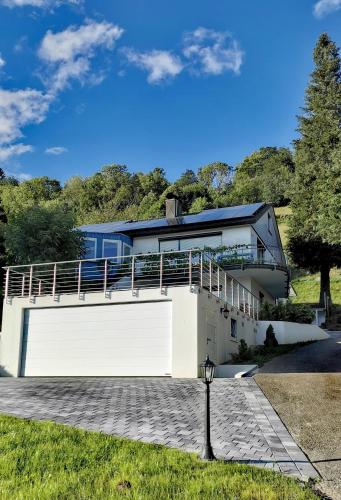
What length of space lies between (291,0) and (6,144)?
28.5 m

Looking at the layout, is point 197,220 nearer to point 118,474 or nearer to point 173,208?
point 173,208

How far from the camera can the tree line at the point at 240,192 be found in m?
23.6

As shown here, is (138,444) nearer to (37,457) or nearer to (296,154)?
(37,457)

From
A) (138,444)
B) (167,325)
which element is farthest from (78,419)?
(167,325)

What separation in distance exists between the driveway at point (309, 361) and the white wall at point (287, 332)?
129 centimetres

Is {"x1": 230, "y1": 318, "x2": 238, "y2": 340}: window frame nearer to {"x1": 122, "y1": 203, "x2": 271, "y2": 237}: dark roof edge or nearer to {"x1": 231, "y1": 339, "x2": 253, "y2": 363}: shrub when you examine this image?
{"x1": 231, "y1": 339, "x2": 253, "y2": 363}: shrub

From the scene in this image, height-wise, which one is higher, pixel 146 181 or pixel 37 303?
pixel 146 181

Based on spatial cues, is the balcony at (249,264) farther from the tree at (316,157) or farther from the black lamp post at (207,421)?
the black lamp post at (207,421)

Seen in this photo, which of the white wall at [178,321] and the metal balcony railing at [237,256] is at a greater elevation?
the metal balcony railing at [237,256]

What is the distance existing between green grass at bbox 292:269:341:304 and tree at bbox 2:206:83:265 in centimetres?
2894

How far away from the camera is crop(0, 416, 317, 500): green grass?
174 inches

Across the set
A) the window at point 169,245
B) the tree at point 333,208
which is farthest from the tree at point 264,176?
the tree at point 333,208

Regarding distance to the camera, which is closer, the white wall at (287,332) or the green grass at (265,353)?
the green grass at (265,353)

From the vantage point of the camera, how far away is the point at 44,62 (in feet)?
59.0
